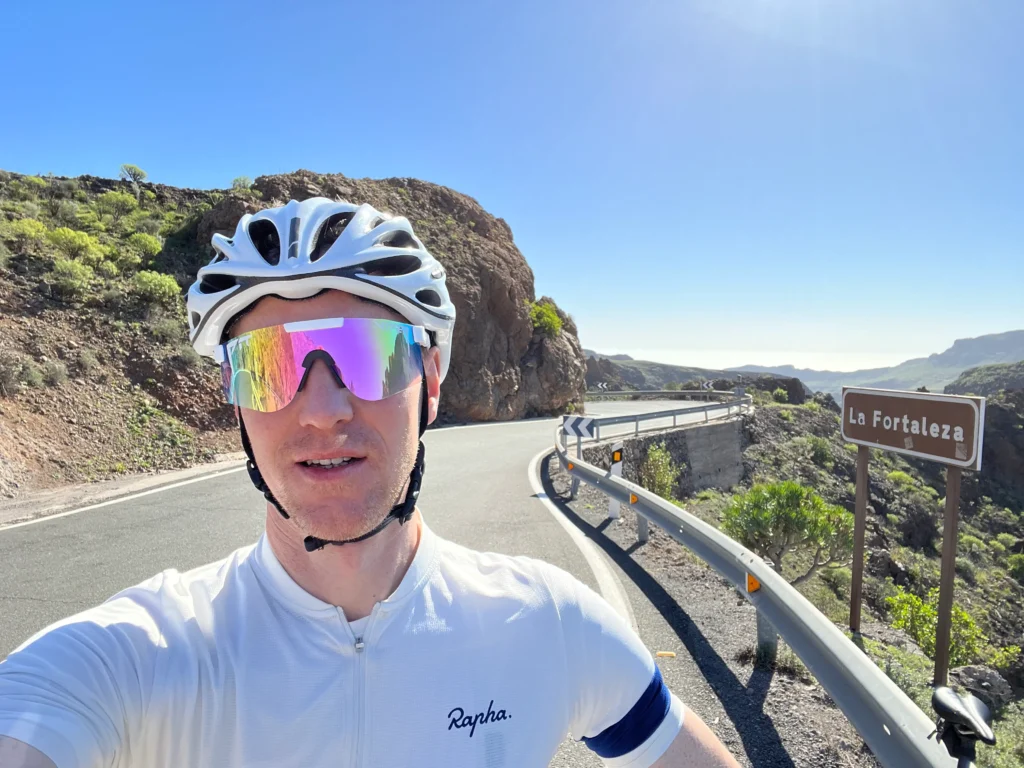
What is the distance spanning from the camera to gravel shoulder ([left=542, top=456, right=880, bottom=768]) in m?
2.74

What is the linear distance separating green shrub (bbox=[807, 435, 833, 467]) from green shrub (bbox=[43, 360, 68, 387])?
31.2 meters

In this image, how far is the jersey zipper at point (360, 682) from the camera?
122 centimetres

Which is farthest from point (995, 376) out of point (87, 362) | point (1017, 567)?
point (87, 362)

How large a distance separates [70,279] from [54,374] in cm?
452

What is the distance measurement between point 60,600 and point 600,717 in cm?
521

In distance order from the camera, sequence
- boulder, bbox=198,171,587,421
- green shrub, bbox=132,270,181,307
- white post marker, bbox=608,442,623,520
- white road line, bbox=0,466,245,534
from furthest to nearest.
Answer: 1. boulder, bbox=198,171,587,421
2. green shrub, bbox=132,270,181,307
3. white post marker, bbox=608,442,623,520
4. white road line, bbox=0,466,245,534

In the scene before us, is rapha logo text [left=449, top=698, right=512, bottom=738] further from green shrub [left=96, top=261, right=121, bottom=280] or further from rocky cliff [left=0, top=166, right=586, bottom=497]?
green shrub [left=96, top=261, right=121, bottom=280]

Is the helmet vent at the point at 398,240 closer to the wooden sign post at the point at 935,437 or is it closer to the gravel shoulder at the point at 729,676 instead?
the gravel shoulder at the point at 729,676

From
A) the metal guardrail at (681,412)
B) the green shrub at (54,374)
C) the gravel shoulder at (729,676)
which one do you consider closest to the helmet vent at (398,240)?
the gravel shoulder at (729,676)

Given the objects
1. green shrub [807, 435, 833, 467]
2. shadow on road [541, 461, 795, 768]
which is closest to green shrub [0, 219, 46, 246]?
shadow on road [541, 461, 795, 768]

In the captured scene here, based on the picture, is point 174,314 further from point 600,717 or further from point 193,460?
point 600,717

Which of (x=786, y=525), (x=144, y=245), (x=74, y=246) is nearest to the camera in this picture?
(x=786, y=525)

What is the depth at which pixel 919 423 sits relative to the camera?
15.6 feet

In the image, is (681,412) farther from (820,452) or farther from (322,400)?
(322,400)
